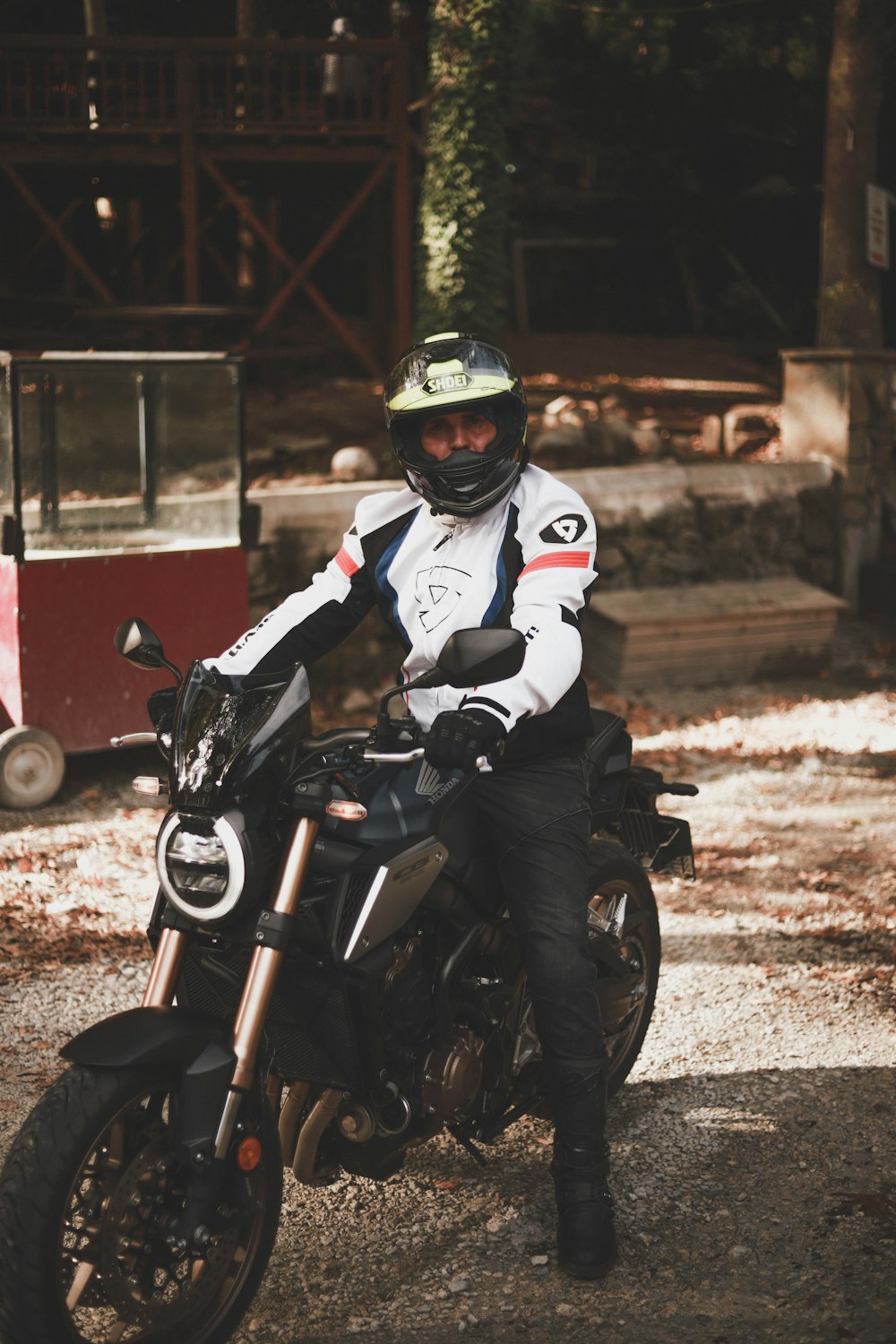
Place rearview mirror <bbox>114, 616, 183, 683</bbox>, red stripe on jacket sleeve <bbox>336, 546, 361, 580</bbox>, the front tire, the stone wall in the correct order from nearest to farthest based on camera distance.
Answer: the front tire < rearview mirror <bbox>114, 616, 183, 683</bbox> < red stripe on jacket sleeve <bbox>336, 546, 361, 580</bbox> < the stone wall

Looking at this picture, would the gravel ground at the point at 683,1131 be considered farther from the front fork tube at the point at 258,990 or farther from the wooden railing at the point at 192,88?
the wooden railing at the point at 192,88

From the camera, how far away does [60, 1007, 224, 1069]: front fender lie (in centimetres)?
266

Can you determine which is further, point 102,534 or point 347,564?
point 102,534

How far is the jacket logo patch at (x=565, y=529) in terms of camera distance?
11.0 ft

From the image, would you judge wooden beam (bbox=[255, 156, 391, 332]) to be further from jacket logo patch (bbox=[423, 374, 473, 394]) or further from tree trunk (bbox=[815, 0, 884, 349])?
jacket logo patch (bbox=[423, 374, 473, 394])

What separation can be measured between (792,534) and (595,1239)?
8.42 m

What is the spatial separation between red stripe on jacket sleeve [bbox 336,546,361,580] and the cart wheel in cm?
354

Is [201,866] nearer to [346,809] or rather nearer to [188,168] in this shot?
[346,809]

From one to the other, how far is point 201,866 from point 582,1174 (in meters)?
1.24

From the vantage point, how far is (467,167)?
11.5 metres

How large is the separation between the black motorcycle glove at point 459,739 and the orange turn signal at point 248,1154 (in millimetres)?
776

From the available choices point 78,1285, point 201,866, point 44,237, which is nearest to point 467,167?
point 44,237

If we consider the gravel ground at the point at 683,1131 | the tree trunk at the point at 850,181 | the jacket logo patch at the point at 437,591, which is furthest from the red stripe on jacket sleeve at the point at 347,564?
the tree trunk at the point at 850,181

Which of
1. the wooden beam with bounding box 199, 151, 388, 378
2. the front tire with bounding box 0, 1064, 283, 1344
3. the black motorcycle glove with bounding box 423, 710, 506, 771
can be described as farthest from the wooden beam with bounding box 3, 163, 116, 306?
the front tire with bounding box 0, 1064, 283, 1344
